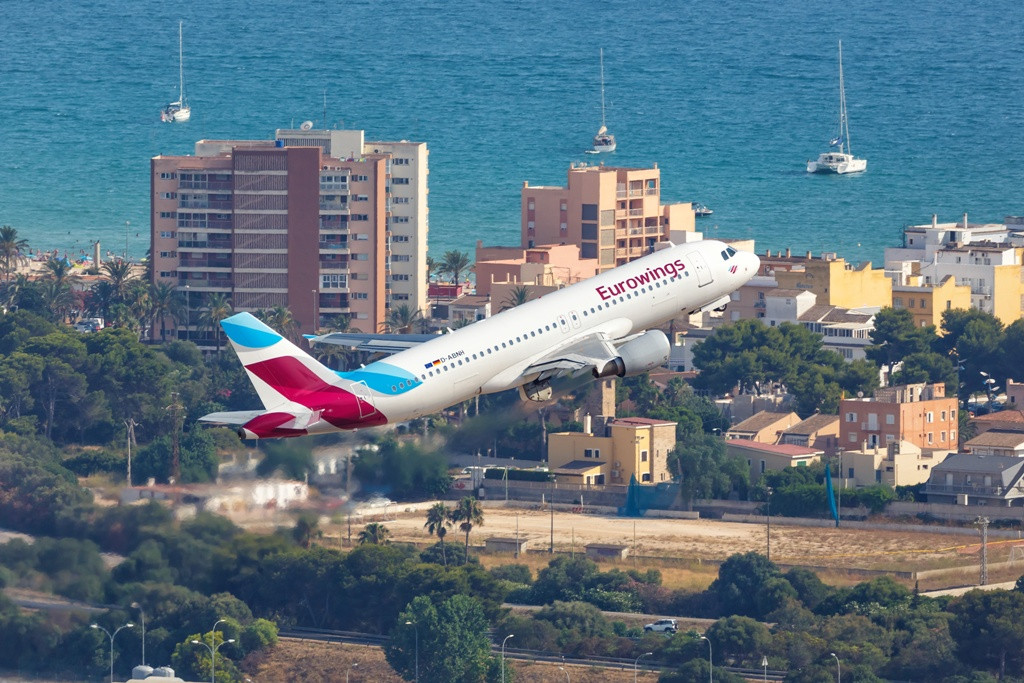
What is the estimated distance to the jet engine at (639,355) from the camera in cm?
10862

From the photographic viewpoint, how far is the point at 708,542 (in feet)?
620

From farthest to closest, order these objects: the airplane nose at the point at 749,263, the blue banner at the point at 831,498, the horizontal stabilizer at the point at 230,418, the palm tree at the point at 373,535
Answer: the blue banner at the point at 831,498 < the palm tree at the point at 373,535 < the airplane nose at the point at 749,263 < the horizontal stabilizer at the point at 230,418

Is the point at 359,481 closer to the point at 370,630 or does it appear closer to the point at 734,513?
the point at 370,630

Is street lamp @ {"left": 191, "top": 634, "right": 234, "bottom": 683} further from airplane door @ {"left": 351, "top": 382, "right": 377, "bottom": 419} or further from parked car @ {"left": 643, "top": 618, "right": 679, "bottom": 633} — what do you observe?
airplane door @ {"left": 351, "top": 382, "right": 377, "bottom": 419}

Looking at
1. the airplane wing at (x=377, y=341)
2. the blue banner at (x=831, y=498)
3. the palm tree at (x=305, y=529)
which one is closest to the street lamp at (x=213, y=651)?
the palm tree at (x=305, y=529)

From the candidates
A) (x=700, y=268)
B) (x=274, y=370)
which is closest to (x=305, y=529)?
(x=700, y=268)

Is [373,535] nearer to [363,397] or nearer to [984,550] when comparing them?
[984,550]

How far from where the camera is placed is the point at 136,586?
483 ft

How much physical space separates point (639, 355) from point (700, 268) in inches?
295

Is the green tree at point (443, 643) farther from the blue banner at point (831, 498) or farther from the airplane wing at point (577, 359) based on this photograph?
the airplane wing at point (577, 359)

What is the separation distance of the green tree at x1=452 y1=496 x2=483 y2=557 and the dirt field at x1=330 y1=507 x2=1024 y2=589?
4.52 feet

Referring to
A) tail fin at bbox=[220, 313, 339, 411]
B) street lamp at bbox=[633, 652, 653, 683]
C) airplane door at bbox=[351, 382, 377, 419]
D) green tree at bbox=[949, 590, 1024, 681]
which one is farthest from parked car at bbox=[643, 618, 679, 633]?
tail fin at bbox=[220, 313, 339, 411]

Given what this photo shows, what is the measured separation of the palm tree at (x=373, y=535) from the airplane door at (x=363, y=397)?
250 feet

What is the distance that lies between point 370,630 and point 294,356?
222 ft
